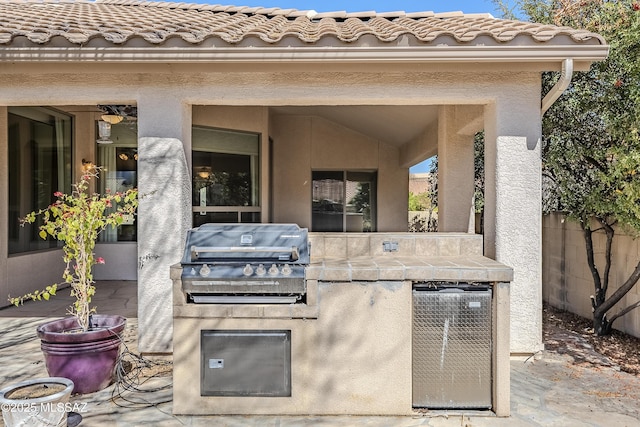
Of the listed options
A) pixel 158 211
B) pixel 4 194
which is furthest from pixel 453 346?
pixel 4 194

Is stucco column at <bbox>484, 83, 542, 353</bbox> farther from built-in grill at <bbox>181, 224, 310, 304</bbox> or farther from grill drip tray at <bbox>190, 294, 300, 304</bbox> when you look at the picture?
grill drip tray at <bbox>190, 294, 300, 304</bbox>

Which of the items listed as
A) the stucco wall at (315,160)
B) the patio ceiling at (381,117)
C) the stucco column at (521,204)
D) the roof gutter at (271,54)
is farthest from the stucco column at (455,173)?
the stucco wall at (315,160)

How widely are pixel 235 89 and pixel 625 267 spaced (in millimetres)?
5839

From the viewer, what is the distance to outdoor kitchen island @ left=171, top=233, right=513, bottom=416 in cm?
401

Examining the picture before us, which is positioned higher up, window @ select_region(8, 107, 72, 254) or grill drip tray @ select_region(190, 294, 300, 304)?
window @ select_region(8, 107, 72, 254)

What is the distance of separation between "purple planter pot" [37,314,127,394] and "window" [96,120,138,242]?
6.49 metres

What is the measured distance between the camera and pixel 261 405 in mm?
4031

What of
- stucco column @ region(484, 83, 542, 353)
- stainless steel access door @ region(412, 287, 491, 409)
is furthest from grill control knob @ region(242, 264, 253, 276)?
stucco column @ region(484, 83, 542, 353)

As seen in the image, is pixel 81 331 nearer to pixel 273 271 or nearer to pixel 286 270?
pixel 273 271

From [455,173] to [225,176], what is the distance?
4549 mm

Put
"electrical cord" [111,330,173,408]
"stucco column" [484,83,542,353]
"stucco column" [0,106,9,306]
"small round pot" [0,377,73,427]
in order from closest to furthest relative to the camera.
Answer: "small round pot" [0,377,73,427]
"electrical cord" [111,330,173,408]
"stucco column" [484,83,542,353]
"stucco column" [0,106,9,306]

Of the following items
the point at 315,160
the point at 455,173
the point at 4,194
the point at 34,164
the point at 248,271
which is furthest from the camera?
the point at 315,160

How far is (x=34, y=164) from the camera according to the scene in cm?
882

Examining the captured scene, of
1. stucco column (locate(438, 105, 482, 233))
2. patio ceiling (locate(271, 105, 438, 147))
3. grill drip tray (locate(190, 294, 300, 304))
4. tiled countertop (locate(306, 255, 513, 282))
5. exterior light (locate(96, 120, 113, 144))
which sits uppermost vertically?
patio ceiling (locate(271, 105, 438, 147))
